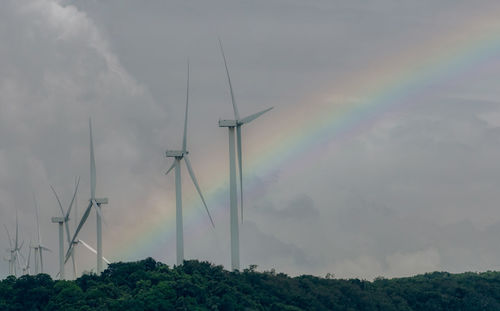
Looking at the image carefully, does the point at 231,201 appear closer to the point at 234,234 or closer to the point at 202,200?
the point at 234,234

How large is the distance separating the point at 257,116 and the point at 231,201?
16.6m

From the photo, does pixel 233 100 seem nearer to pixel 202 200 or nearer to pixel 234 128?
pixel 234 128

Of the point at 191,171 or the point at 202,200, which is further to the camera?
the point at 191,171

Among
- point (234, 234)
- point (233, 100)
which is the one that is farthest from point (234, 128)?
point (234, 234)

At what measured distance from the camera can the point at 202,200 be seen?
6993 inches

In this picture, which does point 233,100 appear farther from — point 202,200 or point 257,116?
point 202,200

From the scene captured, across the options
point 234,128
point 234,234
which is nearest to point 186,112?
point 234,128

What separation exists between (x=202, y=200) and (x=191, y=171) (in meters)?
13.6

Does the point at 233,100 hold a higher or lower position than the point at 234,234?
higher

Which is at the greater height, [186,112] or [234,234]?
[186,112]

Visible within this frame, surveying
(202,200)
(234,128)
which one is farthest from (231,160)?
(202,200)

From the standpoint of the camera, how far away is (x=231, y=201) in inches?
7687

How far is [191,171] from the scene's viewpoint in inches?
7495

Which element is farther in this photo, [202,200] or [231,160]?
[231,160]
